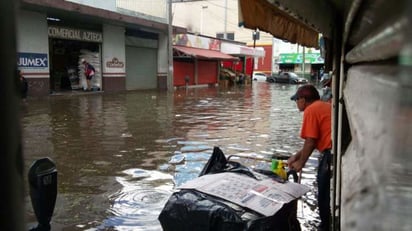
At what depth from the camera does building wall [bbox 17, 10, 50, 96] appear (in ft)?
60.1

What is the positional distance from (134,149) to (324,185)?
4606 mm

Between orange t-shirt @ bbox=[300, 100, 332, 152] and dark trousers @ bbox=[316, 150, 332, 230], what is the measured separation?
0.11 metres

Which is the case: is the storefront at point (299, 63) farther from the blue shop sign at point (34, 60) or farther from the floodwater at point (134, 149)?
the floodwater at point (134, 149)

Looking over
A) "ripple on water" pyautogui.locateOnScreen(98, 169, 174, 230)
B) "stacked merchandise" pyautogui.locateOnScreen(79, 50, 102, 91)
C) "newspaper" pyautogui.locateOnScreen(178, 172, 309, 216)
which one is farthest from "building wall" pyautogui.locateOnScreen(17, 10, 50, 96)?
"newspaper" pyautogui.locateOnScreen(178, 172, 309, 216)

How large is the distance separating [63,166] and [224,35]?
4656cm

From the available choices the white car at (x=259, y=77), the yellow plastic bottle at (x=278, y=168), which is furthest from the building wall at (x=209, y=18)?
the yellow plastic bottle at (x=278, y=168)

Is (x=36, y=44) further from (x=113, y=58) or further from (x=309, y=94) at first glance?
(x=309, y=94)

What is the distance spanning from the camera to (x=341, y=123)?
2.65 m

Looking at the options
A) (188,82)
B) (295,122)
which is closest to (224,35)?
(188,82)

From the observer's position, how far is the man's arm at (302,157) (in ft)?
12.5

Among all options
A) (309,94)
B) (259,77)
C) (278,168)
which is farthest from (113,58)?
→ (259,77)

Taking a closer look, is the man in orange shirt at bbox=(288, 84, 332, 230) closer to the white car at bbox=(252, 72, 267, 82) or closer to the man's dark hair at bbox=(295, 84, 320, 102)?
the man's dark hair at bbox=(295, 84, 320, 102)

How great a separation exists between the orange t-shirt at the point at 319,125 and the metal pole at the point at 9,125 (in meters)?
3.49

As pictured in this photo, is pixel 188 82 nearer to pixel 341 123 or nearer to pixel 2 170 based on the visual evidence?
pixel 341 123
